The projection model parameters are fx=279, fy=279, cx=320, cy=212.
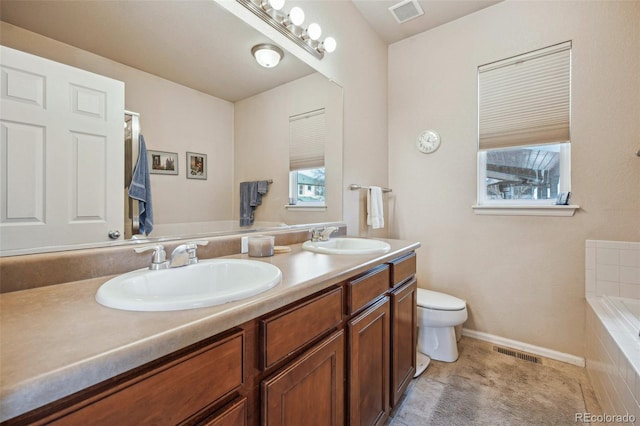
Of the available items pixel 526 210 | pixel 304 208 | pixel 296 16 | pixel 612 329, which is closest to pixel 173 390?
pixel 304 208

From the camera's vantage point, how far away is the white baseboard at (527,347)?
1.91 metres

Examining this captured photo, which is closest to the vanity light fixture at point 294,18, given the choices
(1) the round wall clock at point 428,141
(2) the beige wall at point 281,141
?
(2) the beige wall at point 281,141

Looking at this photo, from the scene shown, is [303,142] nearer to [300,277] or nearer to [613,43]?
[300,277]

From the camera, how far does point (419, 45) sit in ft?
8.20

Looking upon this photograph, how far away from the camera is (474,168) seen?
224 cm

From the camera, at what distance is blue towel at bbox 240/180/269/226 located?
1355 mm

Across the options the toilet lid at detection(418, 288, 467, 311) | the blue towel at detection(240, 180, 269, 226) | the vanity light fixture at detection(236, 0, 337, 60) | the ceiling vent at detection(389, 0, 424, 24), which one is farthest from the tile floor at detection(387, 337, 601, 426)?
the ceiling vent at detection(389, 0, 424, 24)

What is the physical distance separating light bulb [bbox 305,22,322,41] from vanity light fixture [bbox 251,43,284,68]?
0.26m

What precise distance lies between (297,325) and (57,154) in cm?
84

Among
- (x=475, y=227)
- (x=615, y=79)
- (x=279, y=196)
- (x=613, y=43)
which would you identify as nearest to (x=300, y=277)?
(x=279, y=196)

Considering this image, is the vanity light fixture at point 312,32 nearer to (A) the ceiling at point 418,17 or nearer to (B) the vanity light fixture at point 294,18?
(B) the vanity light fixture at point 294,18

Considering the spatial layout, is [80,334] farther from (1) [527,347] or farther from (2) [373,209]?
(1) [527,347]

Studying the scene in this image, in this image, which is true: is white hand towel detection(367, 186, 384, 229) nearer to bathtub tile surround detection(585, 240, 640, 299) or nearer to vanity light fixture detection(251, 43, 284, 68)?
vanity light fixture detection(251, 43, 284, 68)

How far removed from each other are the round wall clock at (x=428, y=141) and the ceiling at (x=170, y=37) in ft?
4.25
